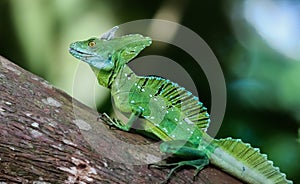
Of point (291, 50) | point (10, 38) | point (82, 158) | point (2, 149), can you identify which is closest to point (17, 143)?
point (2, 149)

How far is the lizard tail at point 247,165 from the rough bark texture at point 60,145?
0.15 ft

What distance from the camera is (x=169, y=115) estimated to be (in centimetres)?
205

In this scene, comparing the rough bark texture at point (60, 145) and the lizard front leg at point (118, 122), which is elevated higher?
the lizard front leg at point (118, 122)

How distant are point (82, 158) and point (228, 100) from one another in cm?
181

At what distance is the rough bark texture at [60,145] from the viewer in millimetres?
1543

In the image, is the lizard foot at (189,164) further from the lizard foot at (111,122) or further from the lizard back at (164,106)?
the lizard foot at (111,122)

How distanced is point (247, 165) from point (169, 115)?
0.38 metres

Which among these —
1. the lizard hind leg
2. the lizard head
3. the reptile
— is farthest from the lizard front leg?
the lizard head

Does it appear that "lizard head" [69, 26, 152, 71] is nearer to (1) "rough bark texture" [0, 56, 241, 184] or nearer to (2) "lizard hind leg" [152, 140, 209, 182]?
(1) "rough bark texture" [0, 56, 241, 184]

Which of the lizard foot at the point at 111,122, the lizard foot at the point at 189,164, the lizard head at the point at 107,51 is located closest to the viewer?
the lizard foot at the point at 189,164

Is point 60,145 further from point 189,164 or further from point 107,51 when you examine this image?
point 107,51

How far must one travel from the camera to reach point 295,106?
3129mm

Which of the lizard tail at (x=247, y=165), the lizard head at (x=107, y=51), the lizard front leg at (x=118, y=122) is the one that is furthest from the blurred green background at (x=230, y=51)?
the lizard tail at (x=247, y=165)

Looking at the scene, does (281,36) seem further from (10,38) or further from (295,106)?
(10,38)
